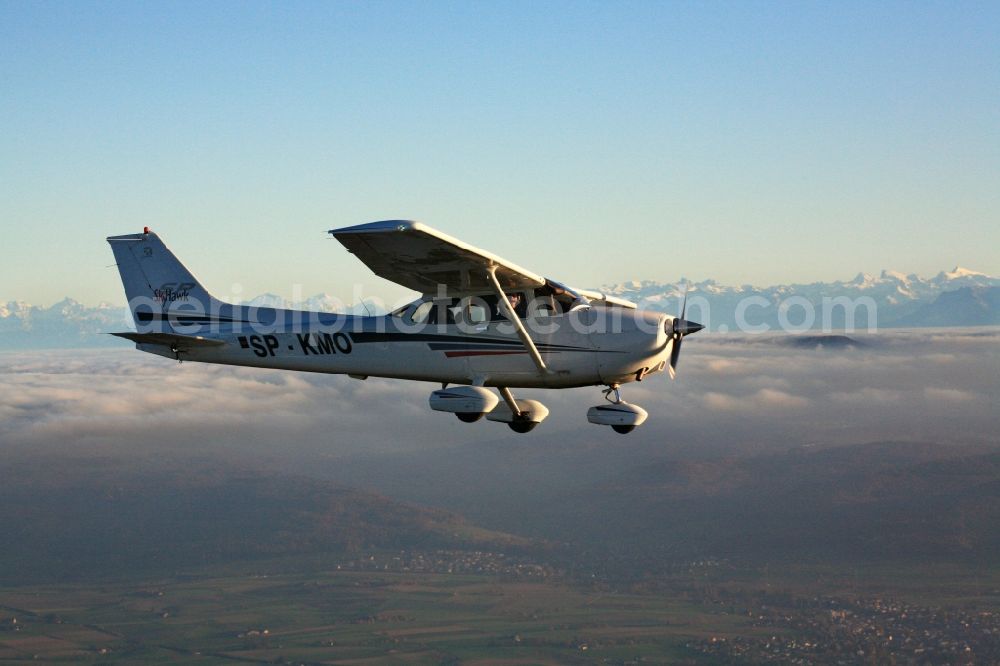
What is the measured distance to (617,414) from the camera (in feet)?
61.4

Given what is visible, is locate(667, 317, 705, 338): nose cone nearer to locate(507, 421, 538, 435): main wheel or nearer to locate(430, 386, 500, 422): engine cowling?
locate(507, 421, 538, 435): main wheel

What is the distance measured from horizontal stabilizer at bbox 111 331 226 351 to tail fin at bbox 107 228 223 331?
155 cm

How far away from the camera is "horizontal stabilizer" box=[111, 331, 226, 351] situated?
70.2 feet

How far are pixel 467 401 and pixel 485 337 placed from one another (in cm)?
144

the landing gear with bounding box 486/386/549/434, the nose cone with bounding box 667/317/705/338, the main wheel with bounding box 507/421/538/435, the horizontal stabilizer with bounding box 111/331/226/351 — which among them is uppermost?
the nose cone with bounding box 667/317/705/338

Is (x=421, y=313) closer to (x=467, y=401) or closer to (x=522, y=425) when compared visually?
(x=467, y=401)

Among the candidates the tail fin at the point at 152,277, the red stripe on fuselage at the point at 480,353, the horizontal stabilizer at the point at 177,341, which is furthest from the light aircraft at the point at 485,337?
the tail fin at the point at 152,277

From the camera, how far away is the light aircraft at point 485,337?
18094 mm

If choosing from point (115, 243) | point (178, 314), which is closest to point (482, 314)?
point (178, 314)

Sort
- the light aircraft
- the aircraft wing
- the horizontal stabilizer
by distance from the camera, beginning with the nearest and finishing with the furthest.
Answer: the aircraft wing → the light aircraft → the horizontal stabilizer

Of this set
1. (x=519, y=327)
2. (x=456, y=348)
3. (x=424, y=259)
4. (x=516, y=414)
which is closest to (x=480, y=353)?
(x=456, y=348)

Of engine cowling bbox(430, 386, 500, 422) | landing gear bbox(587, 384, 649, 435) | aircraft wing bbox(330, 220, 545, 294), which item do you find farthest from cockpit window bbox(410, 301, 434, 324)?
landing gear bbox(587, 384, 649, 435)

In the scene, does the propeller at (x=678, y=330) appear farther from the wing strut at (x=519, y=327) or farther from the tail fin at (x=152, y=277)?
the tail fin at (x=152, y=277)

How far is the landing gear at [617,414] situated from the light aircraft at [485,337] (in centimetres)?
2
